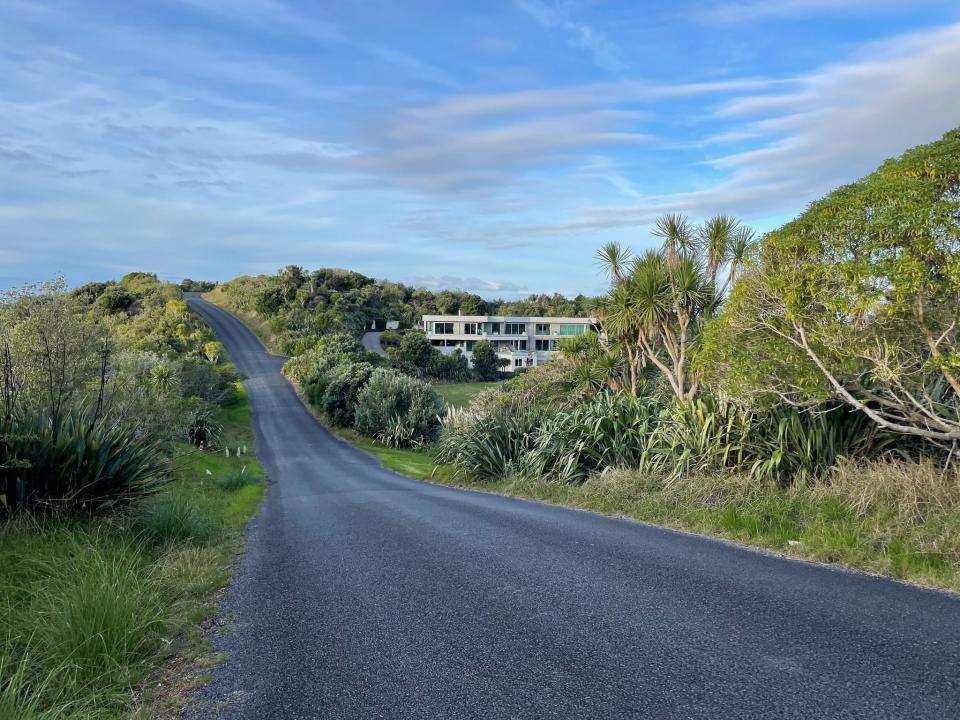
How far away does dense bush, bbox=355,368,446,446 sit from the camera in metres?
→ 36.6

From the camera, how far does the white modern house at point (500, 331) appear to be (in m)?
83.4

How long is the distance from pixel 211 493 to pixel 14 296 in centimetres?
1368

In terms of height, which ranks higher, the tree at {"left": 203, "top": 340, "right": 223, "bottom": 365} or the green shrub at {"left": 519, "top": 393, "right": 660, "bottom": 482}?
the tree at {"left": 203, "top": 340, "right": 223, "bottom": 365}

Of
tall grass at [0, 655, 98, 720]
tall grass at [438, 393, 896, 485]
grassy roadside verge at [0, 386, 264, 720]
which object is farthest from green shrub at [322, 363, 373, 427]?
tall grass at [0, 655, 98, 720]

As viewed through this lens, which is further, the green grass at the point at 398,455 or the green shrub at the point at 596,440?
the green grass at the point at 398,455

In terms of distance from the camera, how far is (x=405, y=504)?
42.8 ft

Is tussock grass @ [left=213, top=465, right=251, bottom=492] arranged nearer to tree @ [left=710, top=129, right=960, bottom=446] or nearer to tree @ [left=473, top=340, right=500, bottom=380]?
tree @ [left=710, top=129, right=960, bottom=446]

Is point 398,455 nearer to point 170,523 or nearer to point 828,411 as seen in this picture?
point 170,523

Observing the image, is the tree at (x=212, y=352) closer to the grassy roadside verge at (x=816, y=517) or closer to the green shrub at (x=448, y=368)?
the green shrub at (x=448, y=368)

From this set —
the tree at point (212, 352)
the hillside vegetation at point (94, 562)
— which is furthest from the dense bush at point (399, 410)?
the tree at point (212, 352)

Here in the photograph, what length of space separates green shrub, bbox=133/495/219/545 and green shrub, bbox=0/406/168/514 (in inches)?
11.9

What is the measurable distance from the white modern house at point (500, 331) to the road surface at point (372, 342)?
616 cm

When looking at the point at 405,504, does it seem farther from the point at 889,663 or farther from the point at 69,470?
the point at 889,663

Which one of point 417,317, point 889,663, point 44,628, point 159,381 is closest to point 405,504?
point 44,628
